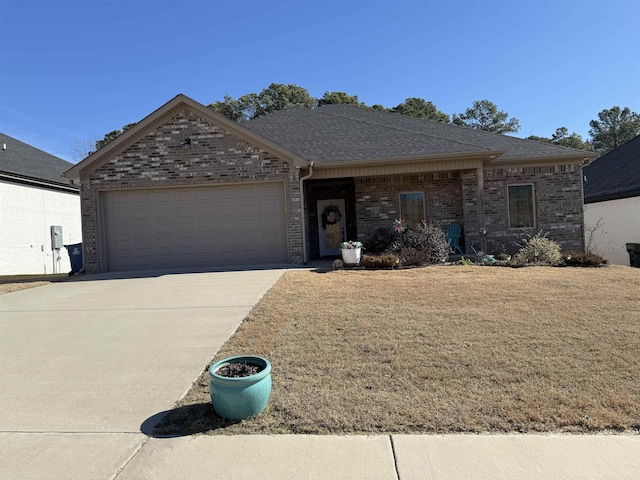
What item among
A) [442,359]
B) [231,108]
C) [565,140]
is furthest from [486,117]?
[442,359]

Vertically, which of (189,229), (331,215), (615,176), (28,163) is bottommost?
(189,229)

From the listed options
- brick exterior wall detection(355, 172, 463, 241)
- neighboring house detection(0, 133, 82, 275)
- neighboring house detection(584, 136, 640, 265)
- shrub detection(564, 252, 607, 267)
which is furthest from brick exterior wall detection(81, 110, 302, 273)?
neighboring house detection(584, 136, 640, 265)

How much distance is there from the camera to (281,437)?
3309 mm

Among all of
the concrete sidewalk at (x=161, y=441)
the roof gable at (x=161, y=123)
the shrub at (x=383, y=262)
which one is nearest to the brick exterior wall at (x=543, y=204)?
the shrub at (x=383, y=262)

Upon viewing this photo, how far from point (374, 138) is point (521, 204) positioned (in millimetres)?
5259

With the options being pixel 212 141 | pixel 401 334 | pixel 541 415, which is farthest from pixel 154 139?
pixel 541 415

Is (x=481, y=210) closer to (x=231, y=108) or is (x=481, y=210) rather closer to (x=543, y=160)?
(x=543, y=160)

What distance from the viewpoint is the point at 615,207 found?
17.2 metres

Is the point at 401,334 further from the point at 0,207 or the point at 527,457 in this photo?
the point at 0,207

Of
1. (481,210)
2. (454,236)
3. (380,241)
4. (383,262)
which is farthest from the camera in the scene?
(454,236)

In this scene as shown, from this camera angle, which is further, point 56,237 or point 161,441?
point 56,237

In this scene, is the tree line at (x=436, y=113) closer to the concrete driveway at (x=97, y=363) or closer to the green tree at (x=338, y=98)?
the green tree at (x=338, y=98)

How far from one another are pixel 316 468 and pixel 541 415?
1857 millimetres

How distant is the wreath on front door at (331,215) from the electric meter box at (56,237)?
12.2 m
